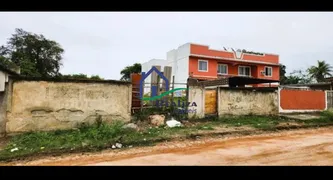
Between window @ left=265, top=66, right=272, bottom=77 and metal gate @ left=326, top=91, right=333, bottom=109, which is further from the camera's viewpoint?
window @ left=265, top=66, right=272, bottom=77

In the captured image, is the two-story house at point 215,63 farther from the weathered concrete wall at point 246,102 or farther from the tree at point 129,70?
the weathered concrete wall at point 246,102

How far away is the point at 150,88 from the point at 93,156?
4866mm

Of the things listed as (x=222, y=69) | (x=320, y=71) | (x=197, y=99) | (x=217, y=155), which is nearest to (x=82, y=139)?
(x=217, y=155)

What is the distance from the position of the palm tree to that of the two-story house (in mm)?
14308

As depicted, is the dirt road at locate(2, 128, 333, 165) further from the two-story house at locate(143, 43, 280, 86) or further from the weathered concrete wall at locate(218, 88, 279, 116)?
the two-story house at locate(143, 43, 280, 86)

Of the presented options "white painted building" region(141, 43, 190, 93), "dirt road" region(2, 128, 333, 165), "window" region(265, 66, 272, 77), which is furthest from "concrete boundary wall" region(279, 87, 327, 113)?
"window" region(265, 66, 272, 77)

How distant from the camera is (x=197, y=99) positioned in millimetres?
10430

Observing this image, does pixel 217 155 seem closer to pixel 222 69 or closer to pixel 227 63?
pixel 222 69

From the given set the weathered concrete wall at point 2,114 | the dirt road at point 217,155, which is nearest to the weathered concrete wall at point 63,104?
the weathered concrete wall at point 2,114

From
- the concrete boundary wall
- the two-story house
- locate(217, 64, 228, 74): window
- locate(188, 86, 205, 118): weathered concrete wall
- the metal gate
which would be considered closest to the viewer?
locate(188, 86, 205, 118): weathered concrete wall

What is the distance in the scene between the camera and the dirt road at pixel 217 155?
509cm

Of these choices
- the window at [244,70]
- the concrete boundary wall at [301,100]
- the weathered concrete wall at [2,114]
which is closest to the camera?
the weathered concrete wall at [2,114]

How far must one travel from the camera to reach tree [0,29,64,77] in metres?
30.1

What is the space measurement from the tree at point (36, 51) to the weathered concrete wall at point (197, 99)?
2525cm
